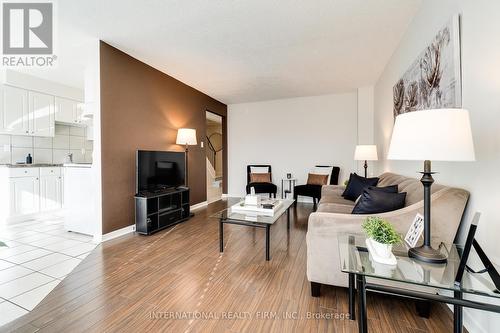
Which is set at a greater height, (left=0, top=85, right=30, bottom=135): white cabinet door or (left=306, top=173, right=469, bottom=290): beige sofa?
(left=0, top=85, right=30, bottom=135): white cabinet door

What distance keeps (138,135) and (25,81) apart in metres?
2.53

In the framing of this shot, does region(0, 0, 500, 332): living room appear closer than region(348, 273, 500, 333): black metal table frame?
No

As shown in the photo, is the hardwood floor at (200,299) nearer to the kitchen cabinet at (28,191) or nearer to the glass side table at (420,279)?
the glass side table at (420,279)

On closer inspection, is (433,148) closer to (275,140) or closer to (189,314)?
(189,314)

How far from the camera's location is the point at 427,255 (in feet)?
4.07

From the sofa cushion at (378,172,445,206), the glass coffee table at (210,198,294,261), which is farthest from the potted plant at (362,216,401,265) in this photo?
the glass coffee table at (210,198,294,261)

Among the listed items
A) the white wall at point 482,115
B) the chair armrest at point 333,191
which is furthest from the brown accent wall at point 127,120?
the white wall at point 482,115

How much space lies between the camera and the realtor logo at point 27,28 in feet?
A: 7.63

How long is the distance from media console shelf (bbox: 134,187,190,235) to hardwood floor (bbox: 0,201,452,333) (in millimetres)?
521

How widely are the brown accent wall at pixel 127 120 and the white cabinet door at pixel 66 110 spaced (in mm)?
2324

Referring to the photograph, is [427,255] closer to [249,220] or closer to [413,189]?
[413,189]

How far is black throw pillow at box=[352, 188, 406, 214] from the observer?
178 cm

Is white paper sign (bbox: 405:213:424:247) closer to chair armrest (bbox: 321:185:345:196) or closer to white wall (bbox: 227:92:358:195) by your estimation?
chair armrest (bbox: 321:185:345:196)

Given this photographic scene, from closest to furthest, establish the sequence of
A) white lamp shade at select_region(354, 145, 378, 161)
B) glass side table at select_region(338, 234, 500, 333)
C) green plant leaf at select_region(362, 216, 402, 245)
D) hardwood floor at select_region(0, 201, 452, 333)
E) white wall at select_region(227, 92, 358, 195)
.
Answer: glass side table at select_region(338, 234, 500, 333), green plant leaf at select_region(362, 216, 402, 245), hardwood floor at select_region(0, 201, 452, 333), white lamp shade at select_region(354, 145, 378, 161), white wall at select_region(227, 92, 358, 195)
